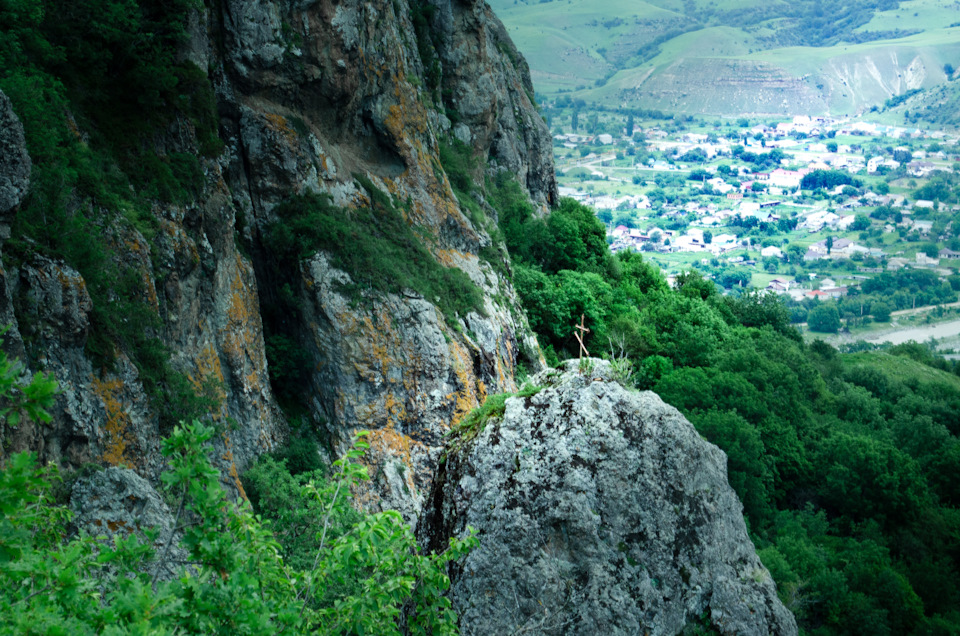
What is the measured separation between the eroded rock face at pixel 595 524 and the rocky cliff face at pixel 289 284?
24.4ft

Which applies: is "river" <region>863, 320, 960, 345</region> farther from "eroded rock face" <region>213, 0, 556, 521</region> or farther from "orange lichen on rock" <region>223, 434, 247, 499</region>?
"orange lichen on rock" <region>223, 434, 247, 499</region>

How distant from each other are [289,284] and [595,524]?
15.5 meters

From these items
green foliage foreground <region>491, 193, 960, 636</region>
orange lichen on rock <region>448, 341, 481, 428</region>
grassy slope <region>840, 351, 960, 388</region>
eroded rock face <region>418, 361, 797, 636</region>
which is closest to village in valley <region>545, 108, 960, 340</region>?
grassy slope <region>840, 351, 960, 388</region>

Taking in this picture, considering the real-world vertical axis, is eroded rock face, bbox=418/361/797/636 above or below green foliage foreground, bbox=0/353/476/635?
below

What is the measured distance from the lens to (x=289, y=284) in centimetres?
2194

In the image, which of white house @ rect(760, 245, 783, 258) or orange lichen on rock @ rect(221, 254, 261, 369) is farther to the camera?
white house @ rect(760, 245, 783, 258)

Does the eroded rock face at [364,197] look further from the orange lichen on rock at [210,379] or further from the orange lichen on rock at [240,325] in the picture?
the orange lichen on rock at [210,379]

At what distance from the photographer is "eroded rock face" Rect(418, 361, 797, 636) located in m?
8.55

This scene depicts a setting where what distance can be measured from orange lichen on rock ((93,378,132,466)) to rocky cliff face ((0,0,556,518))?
4cm

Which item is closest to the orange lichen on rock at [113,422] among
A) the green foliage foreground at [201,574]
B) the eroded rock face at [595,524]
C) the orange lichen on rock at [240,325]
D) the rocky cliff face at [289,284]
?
the rocky cliff face at [289,284]

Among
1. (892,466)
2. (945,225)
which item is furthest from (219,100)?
(945,225)

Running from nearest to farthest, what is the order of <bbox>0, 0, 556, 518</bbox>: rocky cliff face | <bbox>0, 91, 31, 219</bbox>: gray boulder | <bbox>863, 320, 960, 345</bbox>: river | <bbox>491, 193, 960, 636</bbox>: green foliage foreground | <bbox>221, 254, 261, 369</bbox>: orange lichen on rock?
1. <bbox>0, 91, 31, 219</bbox>: gray boulder
2. <bbox>0, 0, 556, 518</bbox>: rocky cliff face
3. <bbox>221, 254, 261, 369</bbox>: orange lichen on rock
4. <bbox>491, 193, 960, 636</bbox>: green foliage foreground
5. <bbox>863, 320, 960, 345</bbox>: river

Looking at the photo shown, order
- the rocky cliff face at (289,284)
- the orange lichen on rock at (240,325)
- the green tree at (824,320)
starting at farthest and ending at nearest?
the green tree at (824,320), the orange lichen on rock at (240,325), the rocky cliff face at (289,284)

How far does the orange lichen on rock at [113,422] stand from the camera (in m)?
13.1
